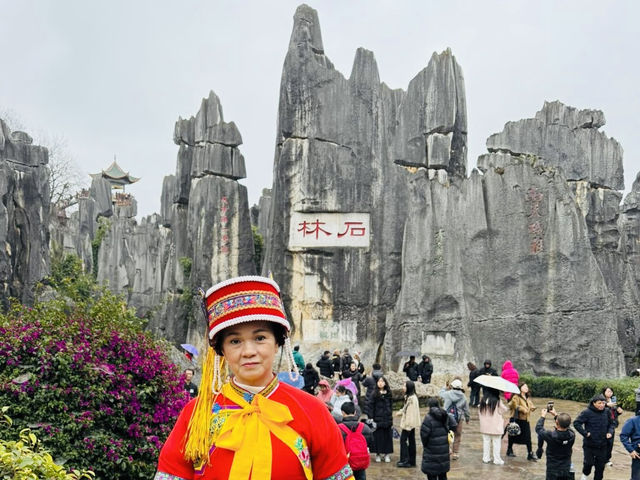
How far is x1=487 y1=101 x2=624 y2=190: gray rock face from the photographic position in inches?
1035

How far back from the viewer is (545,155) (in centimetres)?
2664

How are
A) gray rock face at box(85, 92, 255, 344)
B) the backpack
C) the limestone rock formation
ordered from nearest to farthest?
the backpack, the limestone rock formation, gray rock face at box(85, 92, 255, 344)

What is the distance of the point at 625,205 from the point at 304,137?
18287 millimetres

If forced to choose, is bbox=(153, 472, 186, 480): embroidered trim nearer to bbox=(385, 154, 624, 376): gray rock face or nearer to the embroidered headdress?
the embroidered headdress

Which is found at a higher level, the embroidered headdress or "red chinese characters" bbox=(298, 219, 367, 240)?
"red chinese characters" bbox=(298, 219, 367, 240)

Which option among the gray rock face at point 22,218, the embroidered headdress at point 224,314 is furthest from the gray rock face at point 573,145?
the embroidered headdress at point 224,314

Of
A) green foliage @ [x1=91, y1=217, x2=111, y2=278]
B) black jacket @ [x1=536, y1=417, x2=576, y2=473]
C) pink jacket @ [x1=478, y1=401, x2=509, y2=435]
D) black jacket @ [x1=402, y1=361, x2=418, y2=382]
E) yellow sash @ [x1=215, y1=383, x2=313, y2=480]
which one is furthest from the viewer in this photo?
green foliage @ [x1=91, y1=217, x2=111, y2=278]

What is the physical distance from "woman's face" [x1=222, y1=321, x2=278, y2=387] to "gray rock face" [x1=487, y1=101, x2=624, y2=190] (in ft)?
84.2

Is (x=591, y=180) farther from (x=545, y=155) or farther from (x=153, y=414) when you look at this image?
(x=153, y=414)

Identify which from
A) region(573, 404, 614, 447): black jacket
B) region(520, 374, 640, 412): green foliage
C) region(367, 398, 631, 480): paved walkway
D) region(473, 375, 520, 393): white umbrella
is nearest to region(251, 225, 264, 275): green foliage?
region(520, 374, 640, 412): green foliage

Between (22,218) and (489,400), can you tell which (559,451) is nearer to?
(489,400)

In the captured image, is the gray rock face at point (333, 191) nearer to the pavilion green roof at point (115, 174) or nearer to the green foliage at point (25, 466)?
the green foliage at point (25, 466)

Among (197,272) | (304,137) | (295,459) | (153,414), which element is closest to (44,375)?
(153,414)

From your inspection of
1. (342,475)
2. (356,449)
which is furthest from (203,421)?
(356,449)
